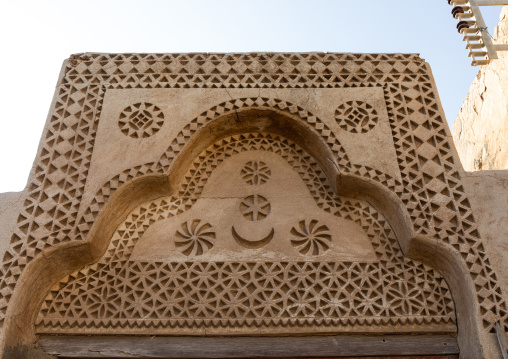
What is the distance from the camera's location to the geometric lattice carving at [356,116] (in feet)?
13.9

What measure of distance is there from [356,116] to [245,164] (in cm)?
101

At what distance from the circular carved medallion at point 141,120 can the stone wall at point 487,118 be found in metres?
4.60

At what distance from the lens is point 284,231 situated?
3980 mm

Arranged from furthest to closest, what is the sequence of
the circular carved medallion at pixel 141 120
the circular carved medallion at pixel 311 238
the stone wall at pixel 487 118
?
1. the stone wall at pixel 487 118
2. the circular carved medallion at pixel 141 120
3. the circular carved medallion at pixel 311 238

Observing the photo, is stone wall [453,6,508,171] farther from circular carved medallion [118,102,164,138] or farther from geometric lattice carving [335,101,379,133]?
circular carved medallion [118,102,164,138]

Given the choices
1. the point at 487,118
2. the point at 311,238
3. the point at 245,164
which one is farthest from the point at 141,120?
the point at 487,118

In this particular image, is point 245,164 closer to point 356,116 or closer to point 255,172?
point 255,172

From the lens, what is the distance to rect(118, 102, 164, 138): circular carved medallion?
423 cm

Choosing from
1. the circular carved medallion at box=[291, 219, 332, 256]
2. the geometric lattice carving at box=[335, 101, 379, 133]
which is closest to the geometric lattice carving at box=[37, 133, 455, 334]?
the circular carved medallion at box=[291, 219, 332, 256]

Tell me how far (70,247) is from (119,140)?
988 millimetres

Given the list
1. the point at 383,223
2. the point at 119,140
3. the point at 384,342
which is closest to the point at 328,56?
the point at 383,223

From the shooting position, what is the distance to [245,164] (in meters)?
4.38

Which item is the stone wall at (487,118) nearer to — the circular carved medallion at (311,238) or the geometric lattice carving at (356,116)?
the geometric lattice carving at (356,116)

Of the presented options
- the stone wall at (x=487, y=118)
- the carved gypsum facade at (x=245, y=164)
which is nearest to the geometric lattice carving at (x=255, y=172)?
the carved gypsum facade at (x=245, y=164)
